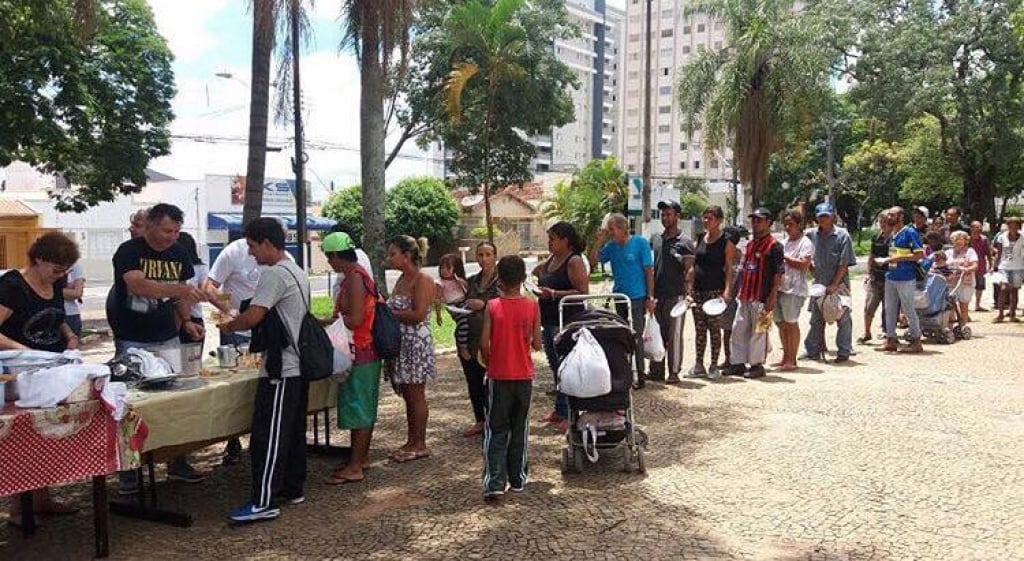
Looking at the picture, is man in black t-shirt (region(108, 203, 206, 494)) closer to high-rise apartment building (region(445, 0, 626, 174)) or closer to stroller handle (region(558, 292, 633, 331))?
stroller handle (region(558, 292, 633, 331))

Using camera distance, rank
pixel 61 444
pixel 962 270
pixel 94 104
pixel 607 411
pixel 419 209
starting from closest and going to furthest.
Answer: pixel 61 444 → pixel 607 411 → pixel 962 270 → pixel 94 104 → pixel 419 209

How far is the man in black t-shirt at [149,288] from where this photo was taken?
5.23m

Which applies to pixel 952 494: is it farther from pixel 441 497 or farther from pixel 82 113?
pixel 82 113

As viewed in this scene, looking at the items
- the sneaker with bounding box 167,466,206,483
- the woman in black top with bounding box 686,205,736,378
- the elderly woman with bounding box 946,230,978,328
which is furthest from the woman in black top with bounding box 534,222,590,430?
the elderly woman with bounding box 946,230,978,328

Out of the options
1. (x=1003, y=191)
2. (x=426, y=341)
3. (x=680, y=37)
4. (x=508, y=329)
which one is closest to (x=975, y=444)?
(x=508, y=329)

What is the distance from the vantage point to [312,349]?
490 centimetres

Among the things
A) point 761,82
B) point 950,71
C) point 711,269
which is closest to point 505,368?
point 711,269

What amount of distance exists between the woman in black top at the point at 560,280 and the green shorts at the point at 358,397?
1.55 m

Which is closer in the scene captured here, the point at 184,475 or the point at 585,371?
the point at 585,371

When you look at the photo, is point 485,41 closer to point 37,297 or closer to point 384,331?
point 384,331

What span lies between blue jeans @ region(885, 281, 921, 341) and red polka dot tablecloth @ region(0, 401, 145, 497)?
909cm

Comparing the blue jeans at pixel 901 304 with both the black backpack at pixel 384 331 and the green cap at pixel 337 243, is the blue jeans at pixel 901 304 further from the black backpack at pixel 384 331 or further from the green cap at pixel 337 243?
the green cap at pixel 337 243

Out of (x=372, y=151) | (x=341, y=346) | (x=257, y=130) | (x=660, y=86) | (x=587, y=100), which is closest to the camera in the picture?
(x=341, y=346)

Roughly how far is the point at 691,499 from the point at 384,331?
85.8 inches
